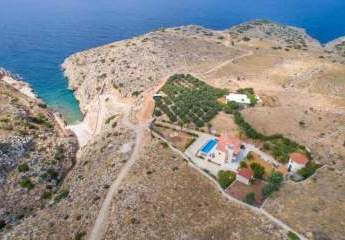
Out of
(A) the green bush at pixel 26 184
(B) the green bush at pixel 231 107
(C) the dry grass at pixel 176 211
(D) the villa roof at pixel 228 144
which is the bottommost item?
(A) the green bush at pixel 26 184

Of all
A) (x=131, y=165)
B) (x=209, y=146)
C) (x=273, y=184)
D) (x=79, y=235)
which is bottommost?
(x=79, y=235)

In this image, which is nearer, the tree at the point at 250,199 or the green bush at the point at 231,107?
the tree at the point at 250,199

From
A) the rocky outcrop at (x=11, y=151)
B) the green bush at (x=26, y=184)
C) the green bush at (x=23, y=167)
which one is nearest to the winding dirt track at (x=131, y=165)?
the green bush at (x=26, y=184)

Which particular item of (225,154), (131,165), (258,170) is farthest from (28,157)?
(258,170)

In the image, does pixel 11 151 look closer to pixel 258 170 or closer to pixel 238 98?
pixel 258 170

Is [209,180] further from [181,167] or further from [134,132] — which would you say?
[134,132]

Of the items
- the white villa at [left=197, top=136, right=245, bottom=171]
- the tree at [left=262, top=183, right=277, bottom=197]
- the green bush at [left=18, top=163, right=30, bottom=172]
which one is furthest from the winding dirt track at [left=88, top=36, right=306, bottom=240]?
the green bush at [left=18, top=163, right=30, bottom=172]

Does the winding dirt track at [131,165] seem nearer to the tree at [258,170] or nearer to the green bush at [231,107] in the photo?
the tree at [258,170]
